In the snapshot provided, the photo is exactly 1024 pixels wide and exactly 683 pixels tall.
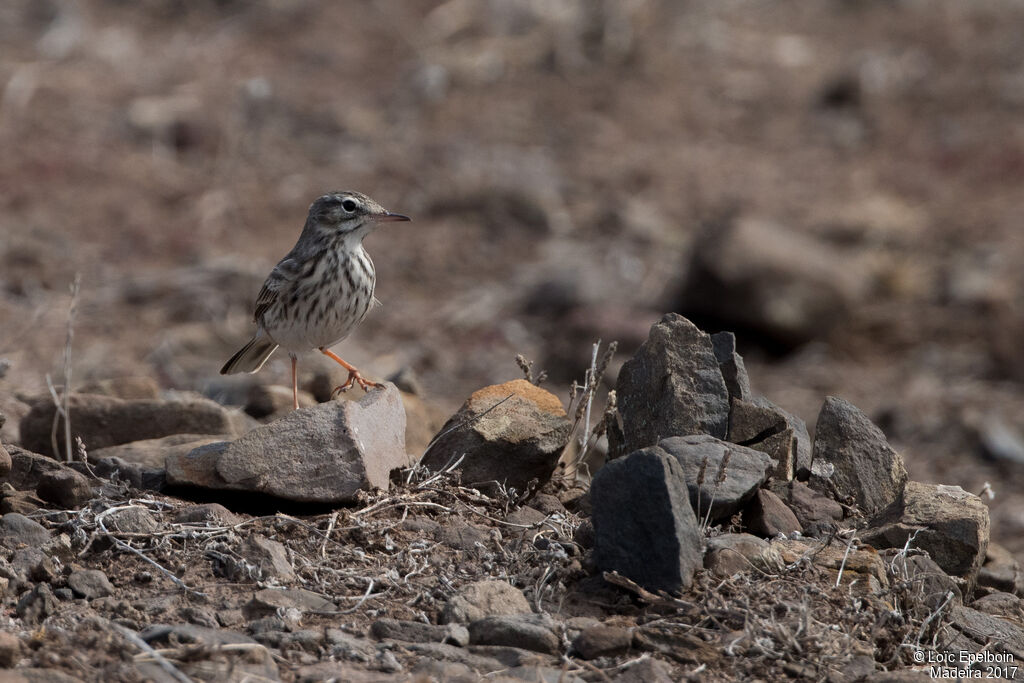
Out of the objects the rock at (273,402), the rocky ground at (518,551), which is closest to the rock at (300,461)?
the rocky ground at (518,551)

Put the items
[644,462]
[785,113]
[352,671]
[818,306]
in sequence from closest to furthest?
[352,671]
[644,462]
[818,306]
[785,113]

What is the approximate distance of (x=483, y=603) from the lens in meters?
4.82

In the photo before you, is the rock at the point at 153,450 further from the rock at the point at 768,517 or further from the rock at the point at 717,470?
the rock at the point at 768,517

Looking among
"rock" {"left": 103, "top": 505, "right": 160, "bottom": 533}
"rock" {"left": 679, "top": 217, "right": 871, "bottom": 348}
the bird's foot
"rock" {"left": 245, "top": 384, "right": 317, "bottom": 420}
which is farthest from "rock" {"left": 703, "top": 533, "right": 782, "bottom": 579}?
"rock" {"left": 679, "top": 217, "right": 871, "bottom": 348}

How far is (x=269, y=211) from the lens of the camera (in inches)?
627

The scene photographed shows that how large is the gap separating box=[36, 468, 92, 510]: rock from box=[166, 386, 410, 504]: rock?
0.36 meters

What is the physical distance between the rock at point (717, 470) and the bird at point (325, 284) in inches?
84.7

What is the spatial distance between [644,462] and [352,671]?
1.35 meters

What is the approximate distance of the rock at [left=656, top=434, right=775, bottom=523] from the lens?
528 centimetres

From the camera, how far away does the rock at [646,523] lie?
4.82 metres

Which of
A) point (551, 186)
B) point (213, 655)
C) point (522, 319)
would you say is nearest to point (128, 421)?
point (213, 655)

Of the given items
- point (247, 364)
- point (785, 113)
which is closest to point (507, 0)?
point (785, 113)

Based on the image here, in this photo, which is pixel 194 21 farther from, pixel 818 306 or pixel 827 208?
pixel 818 306

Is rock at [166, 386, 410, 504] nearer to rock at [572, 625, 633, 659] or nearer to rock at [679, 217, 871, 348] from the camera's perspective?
rock at [572, 625, 633, 659]
